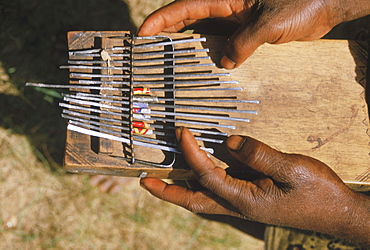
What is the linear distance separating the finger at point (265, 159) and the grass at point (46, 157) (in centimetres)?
205

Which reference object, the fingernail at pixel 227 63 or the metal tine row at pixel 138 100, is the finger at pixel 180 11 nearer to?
the metal tine row at pixel 138 100

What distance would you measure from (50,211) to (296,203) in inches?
112

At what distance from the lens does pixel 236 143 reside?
7.54 feet

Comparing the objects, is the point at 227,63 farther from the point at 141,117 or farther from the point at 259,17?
the point at 141,117

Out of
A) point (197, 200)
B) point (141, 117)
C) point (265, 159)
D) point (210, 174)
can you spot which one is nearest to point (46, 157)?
point (141, 117)

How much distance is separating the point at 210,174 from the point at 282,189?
52cm

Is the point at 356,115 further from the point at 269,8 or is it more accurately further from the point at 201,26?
the point at 201,26

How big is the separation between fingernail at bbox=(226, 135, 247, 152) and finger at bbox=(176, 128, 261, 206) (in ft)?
0.57

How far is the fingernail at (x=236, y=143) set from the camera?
2.29 meters

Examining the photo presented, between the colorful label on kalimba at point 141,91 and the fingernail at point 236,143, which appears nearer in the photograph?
the fingernail at point 236,143

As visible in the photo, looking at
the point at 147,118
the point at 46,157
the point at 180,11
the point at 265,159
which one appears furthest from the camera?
the point at 46,157

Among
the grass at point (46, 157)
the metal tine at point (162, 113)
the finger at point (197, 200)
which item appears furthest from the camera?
the grass at point (46, 157)

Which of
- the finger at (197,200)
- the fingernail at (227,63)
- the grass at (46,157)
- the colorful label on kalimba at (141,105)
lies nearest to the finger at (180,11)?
the fingernail at (227,63)

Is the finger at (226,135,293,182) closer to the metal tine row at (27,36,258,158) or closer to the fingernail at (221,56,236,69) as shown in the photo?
the metal tine row at (27,36,258,158)
